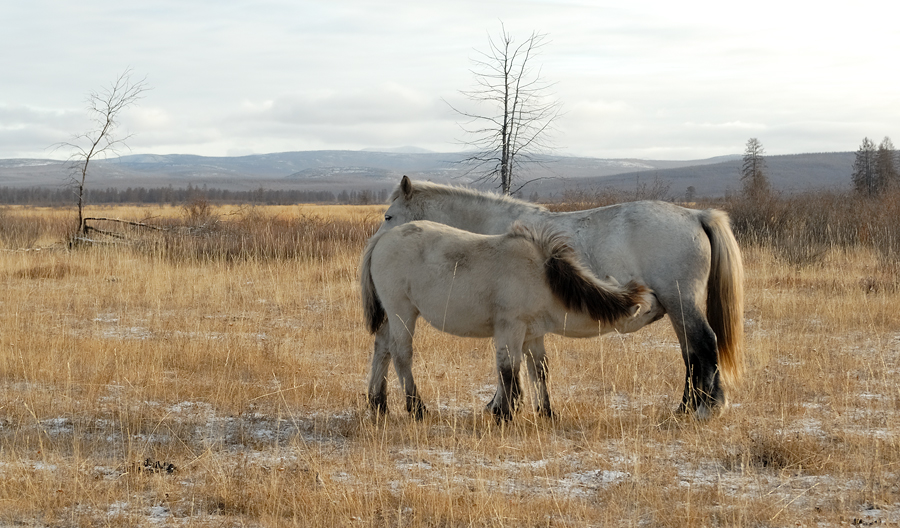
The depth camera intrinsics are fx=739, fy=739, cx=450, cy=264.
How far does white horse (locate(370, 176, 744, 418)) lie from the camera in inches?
246

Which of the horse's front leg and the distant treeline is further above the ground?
the distant treeline

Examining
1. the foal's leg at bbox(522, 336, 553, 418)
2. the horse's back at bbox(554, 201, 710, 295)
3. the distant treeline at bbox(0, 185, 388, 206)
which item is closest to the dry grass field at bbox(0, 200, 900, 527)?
the foal's leg at bbox(522, 336, 553, 418)

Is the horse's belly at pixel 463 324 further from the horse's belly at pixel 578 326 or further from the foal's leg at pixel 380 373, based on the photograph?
the foal's leg at pixel 380 373

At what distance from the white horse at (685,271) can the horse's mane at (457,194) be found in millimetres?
657

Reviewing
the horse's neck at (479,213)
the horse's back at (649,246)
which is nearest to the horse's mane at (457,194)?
the horse's neck at (479,213)

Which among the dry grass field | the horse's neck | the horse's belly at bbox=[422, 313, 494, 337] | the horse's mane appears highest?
the horse's mane

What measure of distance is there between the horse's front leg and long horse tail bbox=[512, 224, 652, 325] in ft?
1.49

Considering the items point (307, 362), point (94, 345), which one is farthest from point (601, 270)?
point (94, 345)

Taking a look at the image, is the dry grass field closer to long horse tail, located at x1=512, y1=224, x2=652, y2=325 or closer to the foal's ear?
long horse tail, located at x1=512, y1=224, x2=652, y2=325

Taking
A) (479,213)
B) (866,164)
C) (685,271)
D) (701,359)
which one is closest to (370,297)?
(479,213)

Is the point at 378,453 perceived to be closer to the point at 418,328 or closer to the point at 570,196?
the point at 418,328

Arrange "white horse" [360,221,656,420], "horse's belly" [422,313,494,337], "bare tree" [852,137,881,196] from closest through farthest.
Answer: "white horse" [360,221,656,420] → "horse's belly" [422,313,494,337] → "bare tree" [852,137,881,196]

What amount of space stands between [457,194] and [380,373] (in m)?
2.15

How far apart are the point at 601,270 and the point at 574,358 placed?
7.60 ft
